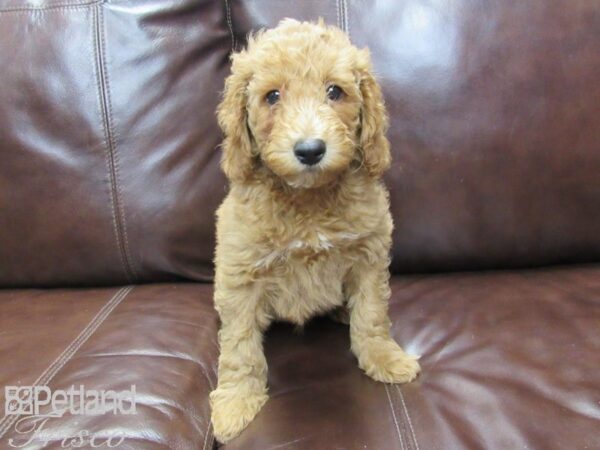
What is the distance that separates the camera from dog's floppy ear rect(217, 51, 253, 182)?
5.04ft

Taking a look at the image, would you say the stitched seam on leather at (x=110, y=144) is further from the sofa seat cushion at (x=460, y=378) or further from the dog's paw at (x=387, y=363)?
the dog's paw at (x=387, y=363)

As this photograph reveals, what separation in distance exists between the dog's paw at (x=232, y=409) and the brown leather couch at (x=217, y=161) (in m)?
0.22

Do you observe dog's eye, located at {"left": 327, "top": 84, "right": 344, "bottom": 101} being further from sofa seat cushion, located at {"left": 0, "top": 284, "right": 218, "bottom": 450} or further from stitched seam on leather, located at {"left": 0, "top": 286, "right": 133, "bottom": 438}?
stitched seam on leather, located at {"left": 0, "top": 286, "right": 133, "bottom": 438}

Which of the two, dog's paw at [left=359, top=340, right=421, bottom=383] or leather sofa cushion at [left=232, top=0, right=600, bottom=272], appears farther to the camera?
leather sofa cushion at [left=232, top=0, right=600, bottom=272]

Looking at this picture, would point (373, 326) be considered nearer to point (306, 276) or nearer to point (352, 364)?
point (352, 364)

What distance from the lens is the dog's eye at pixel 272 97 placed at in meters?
1.47

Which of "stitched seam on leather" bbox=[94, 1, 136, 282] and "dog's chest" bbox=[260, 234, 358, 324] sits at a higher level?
"stitched seam on leather" bbox=[94, 1, 136, 282]

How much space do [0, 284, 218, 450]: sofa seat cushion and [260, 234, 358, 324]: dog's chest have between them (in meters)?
0.30

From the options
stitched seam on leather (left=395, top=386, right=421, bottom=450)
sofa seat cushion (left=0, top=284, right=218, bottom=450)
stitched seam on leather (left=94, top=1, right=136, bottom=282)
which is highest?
stitched seam on leather (left=94, top=1, right=136, bottom=282)

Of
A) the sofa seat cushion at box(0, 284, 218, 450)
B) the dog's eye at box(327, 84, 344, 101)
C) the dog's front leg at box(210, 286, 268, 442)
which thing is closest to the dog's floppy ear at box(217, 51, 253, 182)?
the dog's eye at box(327, 84, 344, 101)

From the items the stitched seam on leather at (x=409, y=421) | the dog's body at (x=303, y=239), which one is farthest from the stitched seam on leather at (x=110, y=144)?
the stitched seam on leather at (x=409, y=421)

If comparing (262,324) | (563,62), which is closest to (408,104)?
(563,62)

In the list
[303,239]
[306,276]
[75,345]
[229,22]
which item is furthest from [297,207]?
[229,22]

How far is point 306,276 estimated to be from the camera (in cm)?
163
